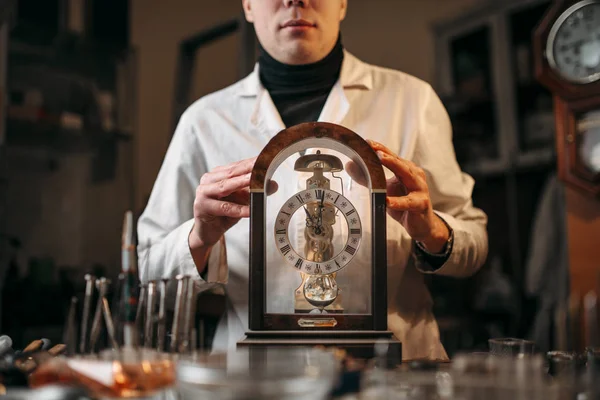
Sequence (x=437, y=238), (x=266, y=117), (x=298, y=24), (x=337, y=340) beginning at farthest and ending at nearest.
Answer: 1. (x=266, y=117)
2. (x=298, y=24)
3. (x=437, y=238)
4. (x=337, y=340)

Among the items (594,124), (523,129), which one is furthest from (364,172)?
(523,129)

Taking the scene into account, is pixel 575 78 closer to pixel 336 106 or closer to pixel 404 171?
pixel 336 106

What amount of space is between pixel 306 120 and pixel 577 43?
1.50 meters

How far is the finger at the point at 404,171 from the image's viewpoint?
120 cm

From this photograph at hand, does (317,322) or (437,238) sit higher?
(437,238)

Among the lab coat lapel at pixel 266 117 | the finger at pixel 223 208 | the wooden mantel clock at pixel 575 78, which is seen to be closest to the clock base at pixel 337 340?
the finger at pixel 223 208

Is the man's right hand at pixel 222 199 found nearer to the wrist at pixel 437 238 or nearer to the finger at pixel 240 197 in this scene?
the finger at pixel 240 197

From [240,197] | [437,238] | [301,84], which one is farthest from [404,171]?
[301,84]

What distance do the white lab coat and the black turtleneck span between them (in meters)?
0.03

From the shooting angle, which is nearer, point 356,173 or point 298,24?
point 356,173

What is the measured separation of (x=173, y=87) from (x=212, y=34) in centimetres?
26

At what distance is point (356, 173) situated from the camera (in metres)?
1.19

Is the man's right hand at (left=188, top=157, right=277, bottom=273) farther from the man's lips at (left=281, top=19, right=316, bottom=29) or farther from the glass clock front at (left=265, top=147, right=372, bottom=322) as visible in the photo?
the man's lips at (left=281, top=19, right=316, bottom=29)

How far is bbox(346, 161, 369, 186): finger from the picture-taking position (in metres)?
1.18
